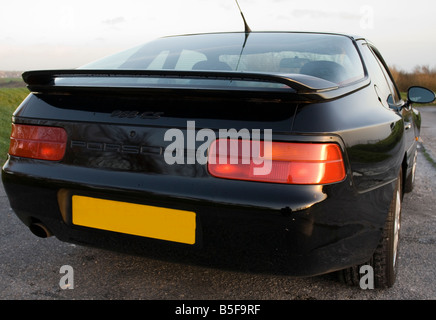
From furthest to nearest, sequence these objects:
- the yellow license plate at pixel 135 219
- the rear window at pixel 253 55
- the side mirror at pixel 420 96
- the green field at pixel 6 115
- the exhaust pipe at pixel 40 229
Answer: the green field at pixel 6 115 → the side mirror at pixel 420 96 → the rear window at pixel 253 55 → the exhaust pipe at pixel 40 229 → the yellow license plate at pixel 135 219

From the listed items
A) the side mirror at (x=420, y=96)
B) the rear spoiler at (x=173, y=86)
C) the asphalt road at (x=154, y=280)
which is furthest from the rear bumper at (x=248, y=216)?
the side mirror at (x=420, y=96)

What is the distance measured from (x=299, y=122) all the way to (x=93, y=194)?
903mm

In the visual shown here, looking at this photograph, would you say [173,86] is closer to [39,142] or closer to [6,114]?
[39,142]

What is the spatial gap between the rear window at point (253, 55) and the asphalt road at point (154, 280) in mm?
1033

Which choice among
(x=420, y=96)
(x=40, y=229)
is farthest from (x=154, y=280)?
(x=420, y=96)

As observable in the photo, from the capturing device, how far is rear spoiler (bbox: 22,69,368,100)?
171 centimetres

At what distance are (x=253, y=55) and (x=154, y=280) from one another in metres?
1.31

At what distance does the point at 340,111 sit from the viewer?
71.8 inches

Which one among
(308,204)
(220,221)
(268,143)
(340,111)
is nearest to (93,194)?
(220,221)

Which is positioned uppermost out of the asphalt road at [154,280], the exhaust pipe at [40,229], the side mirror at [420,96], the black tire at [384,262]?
the side mirror at [420,96]

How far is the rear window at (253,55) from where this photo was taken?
7.54 feet

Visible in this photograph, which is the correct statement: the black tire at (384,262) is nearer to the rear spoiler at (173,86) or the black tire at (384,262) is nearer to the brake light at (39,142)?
the rear spoiler at (173,86)

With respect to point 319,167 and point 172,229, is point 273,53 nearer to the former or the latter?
point 319,167

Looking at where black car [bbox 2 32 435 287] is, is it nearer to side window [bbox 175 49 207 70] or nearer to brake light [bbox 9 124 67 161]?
brake light [bbox 9 124 67 161]
